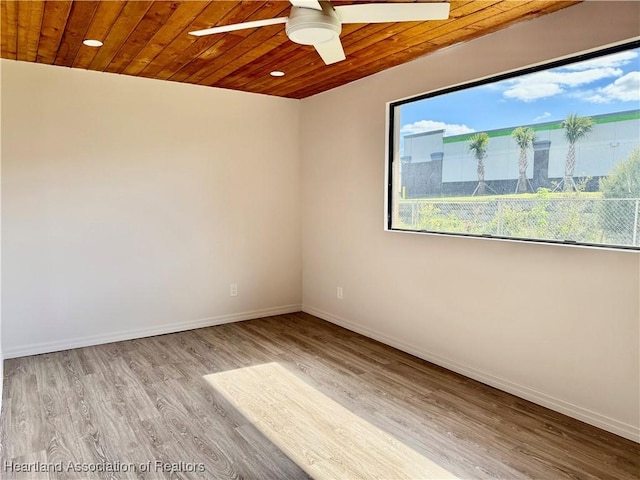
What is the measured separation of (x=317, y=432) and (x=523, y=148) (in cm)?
218

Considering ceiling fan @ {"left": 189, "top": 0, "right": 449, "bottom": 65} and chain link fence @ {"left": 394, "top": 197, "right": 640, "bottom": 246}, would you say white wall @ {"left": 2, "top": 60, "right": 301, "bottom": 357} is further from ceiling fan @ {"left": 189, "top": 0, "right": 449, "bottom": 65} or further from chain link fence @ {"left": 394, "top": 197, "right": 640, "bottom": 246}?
ceiling fan @ {"left": 189, "top": 0, "right": 449, "bottom": 65}

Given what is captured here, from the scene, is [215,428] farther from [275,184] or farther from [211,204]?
[275,184]

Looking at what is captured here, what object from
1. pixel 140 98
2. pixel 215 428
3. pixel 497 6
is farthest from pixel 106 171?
pixel 497 6

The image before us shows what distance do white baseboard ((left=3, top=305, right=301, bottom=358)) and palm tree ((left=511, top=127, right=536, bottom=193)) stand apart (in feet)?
9.56

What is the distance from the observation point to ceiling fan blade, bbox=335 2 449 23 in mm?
1913

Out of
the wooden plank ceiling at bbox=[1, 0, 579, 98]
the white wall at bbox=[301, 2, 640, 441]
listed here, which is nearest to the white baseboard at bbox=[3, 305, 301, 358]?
the white wall at bbox=[301, 2, 640, 441]

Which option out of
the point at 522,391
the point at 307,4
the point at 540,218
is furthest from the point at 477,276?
the point at 307,4

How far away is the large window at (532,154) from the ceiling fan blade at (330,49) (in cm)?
114

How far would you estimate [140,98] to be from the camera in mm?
3891

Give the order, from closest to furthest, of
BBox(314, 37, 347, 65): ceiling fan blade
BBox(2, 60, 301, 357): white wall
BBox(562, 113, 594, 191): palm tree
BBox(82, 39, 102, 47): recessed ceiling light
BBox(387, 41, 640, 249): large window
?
BBox(314, 37, 347, 65): ceiling fan blade → BBox(387, 41, 640, 249): large window → BBox(562, 113, 594, 191): palm tree → BBox(82, 39, 102, 47): recessed ceiling light → BBox(2, 60, 301, 357): white wall

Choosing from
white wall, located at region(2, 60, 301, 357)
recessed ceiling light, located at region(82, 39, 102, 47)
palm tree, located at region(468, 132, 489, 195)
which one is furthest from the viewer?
white wall, located at region(2, 60, 301, 357)

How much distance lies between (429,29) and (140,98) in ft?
8.47

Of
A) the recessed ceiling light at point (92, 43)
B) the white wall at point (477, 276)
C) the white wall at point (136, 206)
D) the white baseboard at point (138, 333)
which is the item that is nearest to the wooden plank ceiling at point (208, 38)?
the recessed ceiling light at point (92, 43)

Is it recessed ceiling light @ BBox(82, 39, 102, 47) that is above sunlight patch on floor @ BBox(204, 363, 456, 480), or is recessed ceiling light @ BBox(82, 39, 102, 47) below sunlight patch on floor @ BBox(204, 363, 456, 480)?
above
